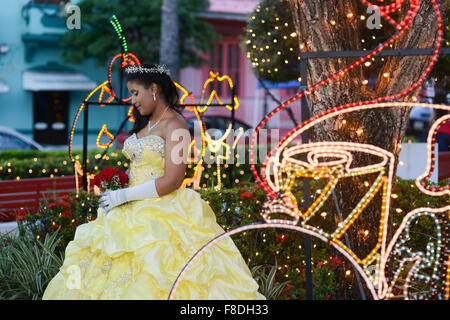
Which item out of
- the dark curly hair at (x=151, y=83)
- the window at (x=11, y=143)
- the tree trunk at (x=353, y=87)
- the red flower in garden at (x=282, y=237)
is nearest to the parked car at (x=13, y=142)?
the window at (x=11, y=143)

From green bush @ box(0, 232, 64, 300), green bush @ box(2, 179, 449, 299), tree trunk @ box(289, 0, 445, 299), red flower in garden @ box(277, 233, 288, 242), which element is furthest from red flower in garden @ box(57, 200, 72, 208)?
tree trunk @ box(289, 0, 445, 299)

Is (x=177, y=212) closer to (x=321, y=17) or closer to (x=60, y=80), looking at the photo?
(x=321, y=17)

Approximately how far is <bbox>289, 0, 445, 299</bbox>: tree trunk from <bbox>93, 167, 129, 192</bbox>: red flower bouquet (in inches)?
55.3

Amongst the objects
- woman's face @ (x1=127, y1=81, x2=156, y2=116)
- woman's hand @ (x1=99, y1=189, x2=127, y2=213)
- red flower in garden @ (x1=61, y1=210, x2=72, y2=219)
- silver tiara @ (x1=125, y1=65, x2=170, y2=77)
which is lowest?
red flower in garden @ (x1=61, y1=210, x2=72, y2=219)

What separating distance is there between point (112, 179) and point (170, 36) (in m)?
11.7

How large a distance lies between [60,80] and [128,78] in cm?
1455

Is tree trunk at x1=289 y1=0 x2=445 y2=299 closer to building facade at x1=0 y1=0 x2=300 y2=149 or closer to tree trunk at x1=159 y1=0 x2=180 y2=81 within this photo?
tree trunk at x1=159 y1=0 x2=180 y2=81

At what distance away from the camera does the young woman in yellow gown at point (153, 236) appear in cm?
361

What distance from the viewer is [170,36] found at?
15219 millimetres

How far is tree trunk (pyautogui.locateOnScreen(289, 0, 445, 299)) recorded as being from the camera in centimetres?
412

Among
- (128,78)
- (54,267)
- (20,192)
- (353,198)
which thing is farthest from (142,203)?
(20,192)

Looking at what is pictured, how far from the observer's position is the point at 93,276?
12.3 ft
